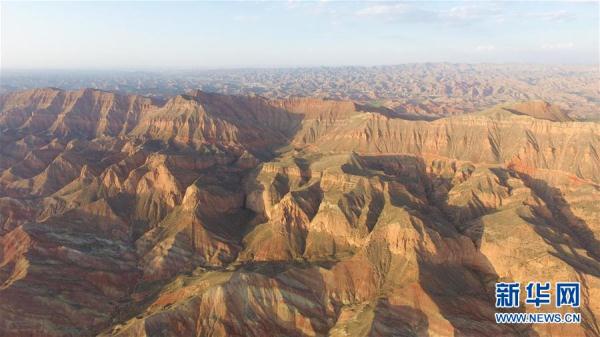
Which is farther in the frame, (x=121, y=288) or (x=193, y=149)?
(x=193, y=149)

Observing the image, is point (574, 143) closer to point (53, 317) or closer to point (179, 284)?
point (179, 284)

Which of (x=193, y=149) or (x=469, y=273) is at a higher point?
(x=193, y=149)

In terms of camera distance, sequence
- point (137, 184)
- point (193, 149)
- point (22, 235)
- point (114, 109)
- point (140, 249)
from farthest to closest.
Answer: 1. point (114, 109)
2. point (193, 149)
3. point (137, 184)
4. point (140, 249)
5. point (22, 235)

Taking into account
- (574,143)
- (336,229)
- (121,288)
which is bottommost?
(121,288)

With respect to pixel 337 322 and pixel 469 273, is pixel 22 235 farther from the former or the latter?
pixel 469 273

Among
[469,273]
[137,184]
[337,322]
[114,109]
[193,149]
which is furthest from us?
[114,109]

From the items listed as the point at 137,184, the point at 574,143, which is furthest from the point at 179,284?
the point at 574,143
